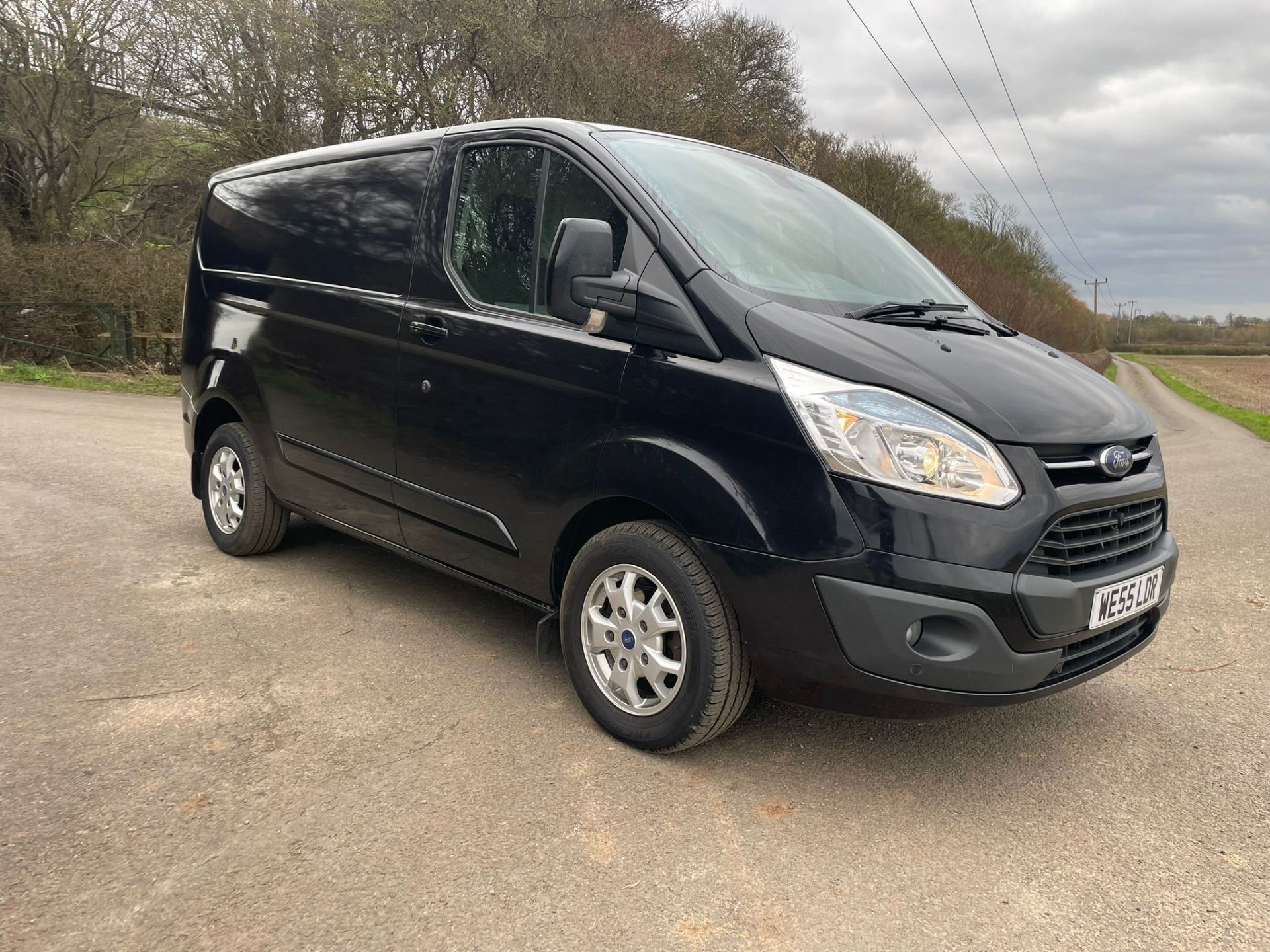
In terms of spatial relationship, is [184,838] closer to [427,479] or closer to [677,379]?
[427,479]

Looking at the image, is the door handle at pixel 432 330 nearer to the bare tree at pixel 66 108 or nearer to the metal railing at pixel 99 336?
the metal railing at pixel 99 336

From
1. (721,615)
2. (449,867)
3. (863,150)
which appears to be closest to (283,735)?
(449,867)

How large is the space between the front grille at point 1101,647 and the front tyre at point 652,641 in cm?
89

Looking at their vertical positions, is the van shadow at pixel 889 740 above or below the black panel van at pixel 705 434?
below

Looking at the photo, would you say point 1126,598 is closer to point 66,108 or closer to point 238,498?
point 238,498

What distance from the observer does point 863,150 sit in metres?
33.0

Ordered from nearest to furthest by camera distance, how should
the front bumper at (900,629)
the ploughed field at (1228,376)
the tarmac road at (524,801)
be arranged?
1. the tarmac road at (524,801)
2. the front bumper at (900,629)
3. the ploughed field at (1228,376)

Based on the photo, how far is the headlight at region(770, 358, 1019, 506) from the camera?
2.61m

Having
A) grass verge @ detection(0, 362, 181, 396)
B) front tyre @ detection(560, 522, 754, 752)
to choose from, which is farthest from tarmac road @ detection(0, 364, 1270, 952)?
grass verge @ detection(0, 362, 181, 396)

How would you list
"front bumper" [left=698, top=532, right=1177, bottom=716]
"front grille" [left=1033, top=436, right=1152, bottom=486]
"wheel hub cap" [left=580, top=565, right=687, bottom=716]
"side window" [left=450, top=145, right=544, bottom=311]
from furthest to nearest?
1. "side window" [left=450, top=145, right=544, bottom=311]
2. "wheel hub cap" [left=580, top=565, right=687, bottom=716]
3. "front grille" [left=1033, top=436, right=1152, bottom=486]
4. "front bumper" [left=698, top=532, right=1177, bottom=716]

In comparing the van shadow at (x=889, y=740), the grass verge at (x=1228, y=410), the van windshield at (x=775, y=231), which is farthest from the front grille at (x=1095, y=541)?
the grass verge at (x=1228, y=410)

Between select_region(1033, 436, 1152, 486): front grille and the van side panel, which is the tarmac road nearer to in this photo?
the van side panel

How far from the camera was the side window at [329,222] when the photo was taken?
3969mm

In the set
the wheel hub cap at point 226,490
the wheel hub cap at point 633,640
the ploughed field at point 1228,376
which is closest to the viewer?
the wheel hub cap at point 633,640
